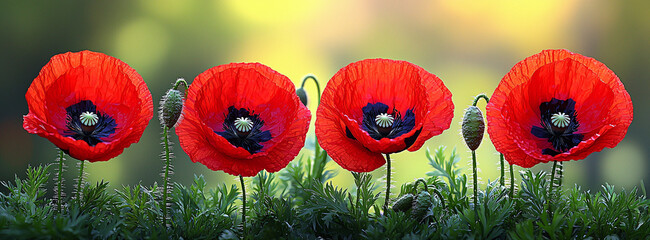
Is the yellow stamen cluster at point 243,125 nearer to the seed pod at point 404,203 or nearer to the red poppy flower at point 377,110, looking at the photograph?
the red poppy flower at point 377,110

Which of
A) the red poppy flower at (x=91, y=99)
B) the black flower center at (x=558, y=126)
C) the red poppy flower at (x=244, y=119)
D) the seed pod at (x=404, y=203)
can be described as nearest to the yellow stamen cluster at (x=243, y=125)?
the red poppy flower at (x=244, y=119)

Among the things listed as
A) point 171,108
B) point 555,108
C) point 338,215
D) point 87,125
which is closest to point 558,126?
point 555,108

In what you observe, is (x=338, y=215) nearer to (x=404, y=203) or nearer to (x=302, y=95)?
(x=404, y=203)

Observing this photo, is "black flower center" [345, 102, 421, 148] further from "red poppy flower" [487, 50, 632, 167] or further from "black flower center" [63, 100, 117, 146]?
"black flower center" [63, 100, 117, 146]

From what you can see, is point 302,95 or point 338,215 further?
point 302,95

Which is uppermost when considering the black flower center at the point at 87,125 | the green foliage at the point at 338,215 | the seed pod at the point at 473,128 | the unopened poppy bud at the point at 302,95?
the unopened poppy bud at the point at 302,95

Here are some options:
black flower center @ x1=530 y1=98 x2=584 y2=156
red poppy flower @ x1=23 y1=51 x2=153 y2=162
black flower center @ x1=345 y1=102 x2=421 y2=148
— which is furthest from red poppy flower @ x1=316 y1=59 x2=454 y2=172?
red poppy flower @ x1=23 y1=51 x2=153 y2=162

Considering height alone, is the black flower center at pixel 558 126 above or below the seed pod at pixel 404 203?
above
